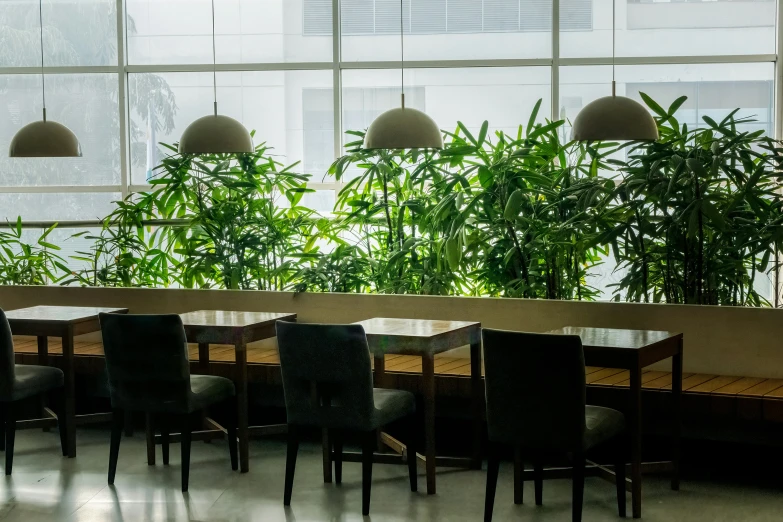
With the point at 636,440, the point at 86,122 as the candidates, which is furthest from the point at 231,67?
the point at 636,440

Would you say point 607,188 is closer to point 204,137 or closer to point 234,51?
point 204,137

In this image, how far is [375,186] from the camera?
272 inches

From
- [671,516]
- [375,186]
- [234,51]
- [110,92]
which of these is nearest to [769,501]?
[671,516]

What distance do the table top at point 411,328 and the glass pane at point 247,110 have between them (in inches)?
128

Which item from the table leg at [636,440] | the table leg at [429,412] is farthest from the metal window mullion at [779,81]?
the table leg at [429,412]

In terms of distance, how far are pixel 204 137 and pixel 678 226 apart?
2.72 m

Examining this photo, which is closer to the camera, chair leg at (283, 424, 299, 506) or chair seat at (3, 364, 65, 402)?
chair leg at (283, 424, 299, 506)

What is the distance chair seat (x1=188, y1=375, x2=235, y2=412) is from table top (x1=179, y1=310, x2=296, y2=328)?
288 mm

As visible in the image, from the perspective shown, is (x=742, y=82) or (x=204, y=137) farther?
(x=742, y=82)

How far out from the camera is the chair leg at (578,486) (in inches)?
159

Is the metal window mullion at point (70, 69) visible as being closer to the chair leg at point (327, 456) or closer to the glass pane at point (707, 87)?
the glass pane at point (707, 87)

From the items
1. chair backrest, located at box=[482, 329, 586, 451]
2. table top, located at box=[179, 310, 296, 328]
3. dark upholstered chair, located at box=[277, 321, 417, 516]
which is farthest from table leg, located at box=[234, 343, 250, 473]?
chair backrest, located at box=[482, 329, 586, 451]

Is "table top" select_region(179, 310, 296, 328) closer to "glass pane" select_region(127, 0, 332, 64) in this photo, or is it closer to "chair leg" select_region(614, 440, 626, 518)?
"chair leg" select_region(614, 440, 626, 518)

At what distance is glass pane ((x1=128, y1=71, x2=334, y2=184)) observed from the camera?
8234 mm
